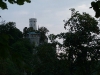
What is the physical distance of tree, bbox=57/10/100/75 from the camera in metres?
14.6

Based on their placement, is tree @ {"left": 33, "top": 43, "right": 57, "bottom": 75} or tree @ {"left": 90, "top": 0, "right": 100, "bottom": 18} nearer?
tree @ {"left": 90, "top": 0, "right": 100, "bottom": 18}

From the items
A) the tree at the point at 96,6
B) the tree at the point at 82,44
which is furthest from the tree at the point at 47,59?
the tree at the point at 96,6

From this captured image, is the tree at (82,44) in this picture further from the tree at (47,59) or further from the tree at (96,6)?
the tree at (96,6)

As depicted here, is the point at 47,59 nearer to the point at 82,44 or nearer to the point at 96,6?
the point at 82,44

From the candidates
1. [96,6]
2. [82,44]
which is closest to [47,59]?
[82,44]

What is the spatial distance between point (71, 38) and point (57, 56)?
1.52m

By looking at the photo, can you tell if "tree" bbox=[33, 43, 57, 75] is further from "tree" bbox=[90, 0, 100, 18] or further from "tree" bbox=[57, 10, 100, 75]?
"tree" bbox=[90, 0, 100, 18]

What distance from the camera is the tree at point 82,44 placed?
14.6m

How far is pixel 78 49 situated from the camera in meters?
14.9

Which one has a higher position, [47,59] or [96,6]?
[47,59]

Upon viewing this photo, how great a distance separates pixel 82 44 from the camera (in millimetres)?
14711

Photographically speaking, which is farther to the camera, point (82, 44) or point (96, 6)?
point (82, 44)

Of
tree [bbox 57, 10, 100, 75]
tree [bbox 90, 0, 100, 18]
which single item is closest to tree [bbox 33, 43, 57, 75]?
tree [bbox 57, 10, 100, 75]

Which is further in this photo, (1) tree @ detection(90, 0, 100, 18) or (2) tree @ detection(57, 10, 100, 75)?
(2) tree @ detection(57, 10, 100, 75)
